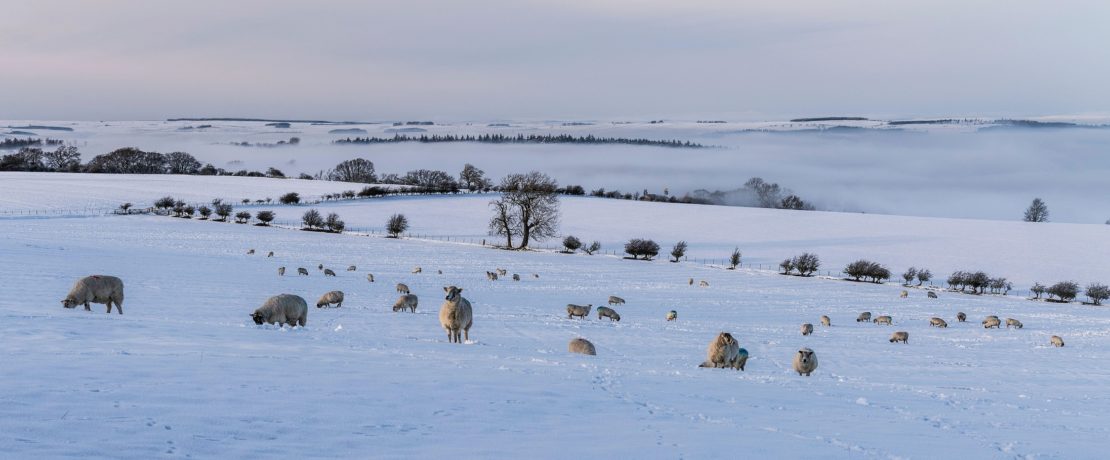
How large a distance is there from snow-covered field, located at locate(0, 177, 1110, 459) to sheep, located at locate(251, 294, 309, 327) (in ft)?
2.87

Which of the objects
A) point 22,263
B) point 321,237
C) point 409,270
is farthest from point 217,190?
point 22,263

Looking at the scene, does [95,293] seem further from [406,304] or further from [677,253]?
[677,253]

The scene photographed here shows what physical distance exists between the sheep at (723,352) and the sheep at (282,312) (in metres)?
11.1

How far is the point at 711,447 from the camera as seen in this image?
33.5 feet

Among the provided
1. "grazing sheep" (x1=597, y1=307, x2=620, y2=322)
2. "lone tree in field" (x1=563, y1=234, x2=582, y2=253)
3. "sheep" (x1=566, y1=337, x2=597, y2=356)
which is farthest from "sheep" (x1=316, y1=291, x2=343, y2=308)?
→ "lone tree in field" (x1=563, y1=234, x2=582, y2=253)

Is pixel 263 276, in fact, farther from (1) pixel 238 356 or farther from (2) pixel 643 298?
(1) pixel 238 356

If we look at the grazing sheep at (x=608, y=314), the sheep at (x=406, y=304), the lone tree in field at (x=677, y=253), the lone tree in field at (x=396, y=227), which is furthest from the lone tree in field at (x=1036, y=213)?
the sheep at (x=406, y=304)

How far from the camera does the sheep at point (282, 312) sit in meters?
20.4

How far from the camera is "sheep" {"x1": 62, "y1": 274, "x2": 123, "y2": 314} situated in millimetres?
20734

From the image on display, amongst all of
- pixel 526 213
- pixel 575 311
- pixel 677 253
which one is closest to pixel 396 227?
pixel 526 213

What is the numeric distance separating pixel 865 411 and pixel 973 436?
1852 mm

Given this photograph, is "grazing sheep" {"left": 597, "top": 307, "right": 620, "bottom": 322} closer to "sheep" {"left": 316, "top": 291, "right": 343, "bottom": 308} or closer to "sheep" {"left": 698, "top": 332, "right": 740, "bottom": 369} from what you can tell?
"sheep" {"left": 316, "top": 291, "right": 343, "bottom": 308}

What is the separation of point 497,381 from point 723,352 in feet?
26.4

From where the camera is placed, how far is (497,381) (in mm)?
13406
